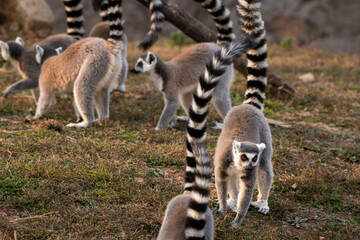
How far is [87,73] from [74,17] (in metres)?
2.66

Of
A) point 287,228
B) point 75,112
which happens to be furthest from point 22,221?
point 75,112

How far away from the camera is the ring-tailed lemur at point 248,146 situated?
346cm

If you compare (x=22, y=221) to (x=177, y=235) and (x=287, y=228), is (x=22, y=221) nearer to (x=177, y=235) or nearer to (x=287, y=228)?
(x=177, y=235)

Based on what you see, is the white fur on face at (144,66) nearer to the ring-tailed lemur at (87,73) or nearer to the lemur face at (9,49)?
the ring-tailed lemur at (87,73)

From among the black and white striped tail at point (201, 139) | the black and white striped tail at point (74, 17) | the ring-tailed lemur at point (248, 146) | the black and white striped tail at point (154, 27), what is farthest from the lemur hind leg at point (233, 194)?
the black and white striped tail at point (74, 17)

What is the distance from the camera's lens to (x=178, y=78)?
239 inches

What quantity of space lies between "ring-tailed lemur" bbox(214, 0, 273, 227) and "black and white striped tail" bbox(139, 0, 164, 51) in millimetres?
1761

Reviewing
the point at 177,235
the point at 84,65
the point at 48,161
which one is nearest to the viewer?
the point at 177,235

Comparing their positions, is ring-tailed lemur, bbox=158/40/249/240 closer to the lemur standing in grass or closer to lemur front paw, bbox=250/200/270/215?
lemur front paw, bbox=250/200/270/215

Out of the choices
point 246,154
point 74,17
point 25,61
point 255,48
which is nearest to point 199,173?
point 246,154

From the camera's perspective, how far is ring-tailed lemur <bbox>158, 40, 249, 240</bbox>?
2.54 metres

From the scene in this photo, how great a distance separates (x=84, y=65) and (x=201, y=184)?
12.0 feet

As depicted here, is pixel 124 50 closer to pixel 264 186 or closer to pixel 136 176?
pixel 136 176

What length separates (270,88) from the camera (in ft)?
24.7
